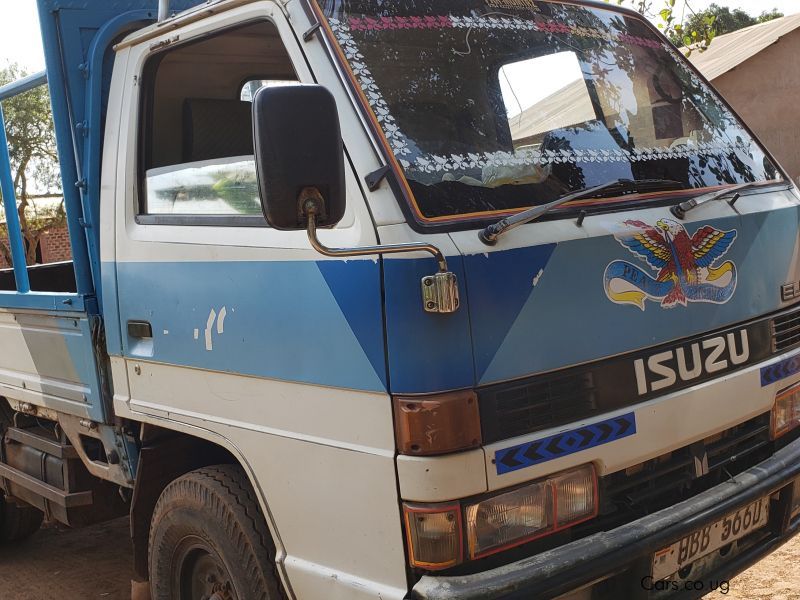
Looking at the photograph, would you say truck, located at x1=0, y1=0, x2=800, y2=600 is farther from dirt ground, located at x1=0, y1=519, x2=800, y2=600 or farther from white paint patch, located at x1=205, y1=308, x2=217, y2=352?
dirt ground, located at x1=0, y1=519, x2=800, y2=600

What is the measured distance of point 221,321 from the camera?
8.95ft

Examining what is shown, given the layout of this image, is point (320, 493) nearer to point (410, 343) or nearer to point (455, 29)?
point (410, 343)

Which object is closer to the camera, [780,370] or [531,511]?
[531,511]

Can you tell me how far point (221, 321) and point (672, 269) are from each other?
4.56 ft

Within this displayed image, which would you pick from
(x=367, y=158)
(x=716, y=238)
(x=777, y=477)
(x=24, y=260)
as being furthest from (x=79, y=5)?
(x=777, y=477)

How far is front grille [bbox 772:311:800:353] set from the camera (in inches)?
115

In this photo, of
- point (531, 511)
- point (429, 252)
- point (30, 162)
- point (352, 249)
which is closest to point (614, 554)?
point (531, 511)

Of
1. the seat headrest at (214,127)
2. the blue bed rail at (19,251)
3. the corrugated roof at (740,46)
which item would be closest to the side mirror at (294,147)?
the seat headrest at (214,127)

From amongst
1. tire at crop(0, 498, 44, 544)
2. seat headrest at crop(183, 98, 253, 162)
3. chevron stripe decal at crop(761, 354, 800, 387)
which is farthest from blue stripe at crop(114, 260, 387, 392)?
tire at crop(0, 498, 44, 544)

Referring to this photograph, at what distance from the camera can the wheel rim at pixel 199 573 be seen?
286cm

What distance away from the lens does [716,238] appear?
2.75 meters

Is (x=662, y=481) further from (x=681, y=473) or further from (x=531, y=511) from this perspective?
(x=531, y=511)

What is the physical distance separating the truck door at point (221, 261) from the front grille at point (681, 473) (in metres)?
0.83

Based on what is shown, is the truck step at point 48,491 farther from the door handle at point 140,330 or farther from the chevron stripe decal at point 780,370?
the chevron stripe decal at point 780,370
